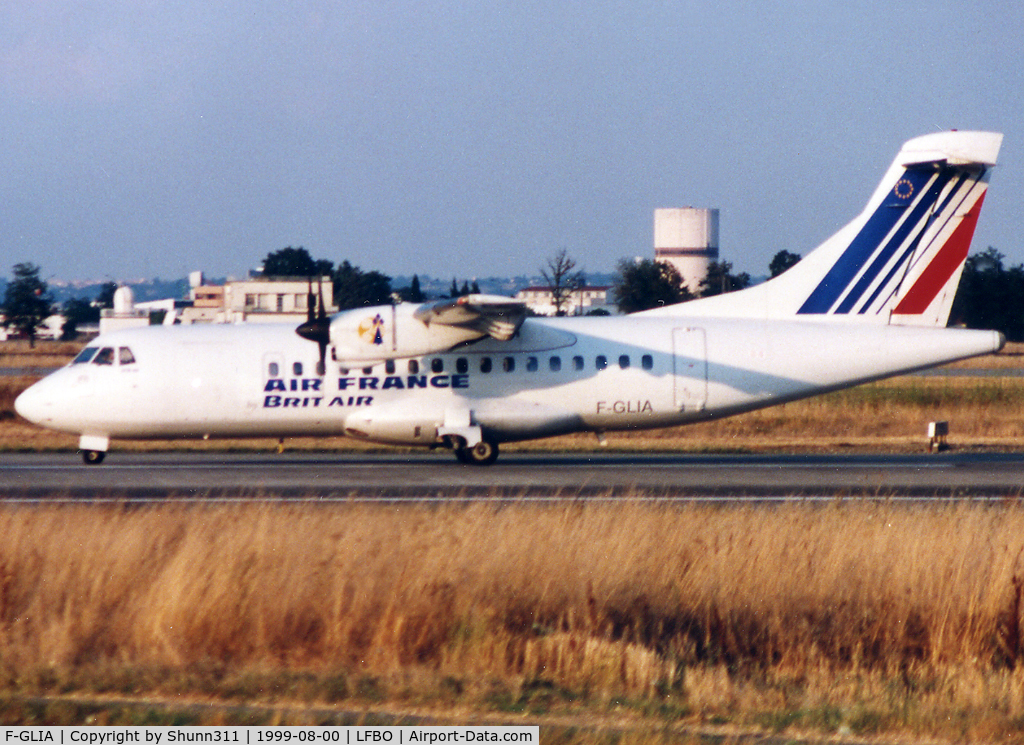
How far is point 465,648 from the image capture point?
8.27 m

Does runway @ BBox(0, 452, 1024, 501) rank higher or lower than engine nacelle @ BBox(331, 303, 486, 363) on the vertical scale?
lower

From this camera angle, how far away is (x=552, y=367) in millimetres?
20656

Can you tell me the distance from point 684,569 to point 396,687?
331 centimetres

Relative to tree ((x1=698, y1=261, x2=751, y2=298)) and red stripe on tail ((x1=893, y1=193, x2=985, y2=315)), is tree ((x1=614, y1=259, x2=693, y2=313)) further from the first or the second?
red stripe on tail ((x1=893, y1=193, x2=985, y2=315))

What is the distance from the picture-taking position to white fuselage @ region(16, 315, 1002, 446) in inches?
802

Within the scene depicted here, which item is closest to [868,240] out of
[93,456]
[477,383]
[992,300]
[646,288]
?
[477,383]

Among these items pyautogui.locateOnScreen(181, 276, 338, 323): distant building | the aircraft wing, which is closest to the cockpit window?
the aircraft wing

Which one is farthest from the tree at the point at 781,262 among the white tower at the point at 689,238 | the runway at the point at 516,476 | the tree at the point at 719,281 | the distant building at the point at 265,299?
the runway at the point at 516,476

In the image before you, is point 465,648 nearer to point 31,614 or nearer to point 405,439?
point 31,614

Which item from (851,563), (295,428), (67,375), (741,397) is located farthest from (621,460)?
(851,563)

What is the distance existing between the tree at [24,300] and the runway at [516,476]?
2125 inches

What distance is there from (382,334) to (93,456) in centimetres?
652

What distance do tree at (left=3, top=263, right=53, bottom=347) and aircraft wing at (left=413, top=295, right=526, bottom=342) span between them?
203 ft

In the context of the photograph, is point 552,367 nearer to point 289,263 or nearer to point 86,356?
point 86,356
